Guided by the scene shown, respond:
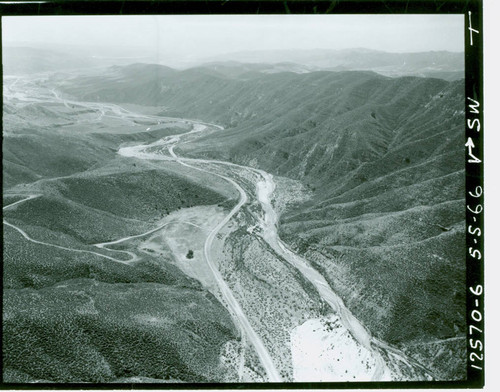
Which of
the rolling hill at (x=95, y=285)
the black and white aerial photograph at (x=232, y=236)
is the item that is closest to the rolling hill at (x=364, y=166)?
the black and white aerial photograph at (x=232, y=236)

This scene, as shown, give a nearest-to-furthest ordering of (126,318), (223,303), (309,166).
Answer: (126,318) → (223,303) → (309,166)

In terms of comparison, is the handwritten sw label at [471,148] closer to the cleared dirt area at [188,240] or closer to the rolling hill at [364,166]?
the rolling hill at [364,166]

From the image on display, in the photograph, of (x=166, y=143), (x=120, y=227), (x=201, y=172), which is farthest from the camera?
(x=166, y=143)

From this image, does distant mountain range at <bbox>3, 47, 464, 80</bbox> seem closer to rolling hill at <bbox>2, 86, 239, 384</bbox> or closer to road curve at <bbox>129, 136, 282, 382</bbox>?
rolling hill at <bbox>2, 86, 239, 384</bbox>

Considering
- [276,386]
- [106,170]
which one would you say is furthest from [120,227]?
[276,386]

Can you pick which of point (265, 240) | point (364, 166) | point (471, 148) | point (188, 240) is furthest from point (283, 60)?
point (471, 148)

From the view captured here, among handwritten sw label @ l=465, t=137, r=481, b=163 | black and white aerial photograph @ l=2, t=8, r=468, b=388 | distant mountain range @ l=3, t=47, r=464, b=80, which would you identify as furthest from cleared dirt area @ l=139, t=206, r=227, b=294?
handwritten sw label @ l=465, t=137, r=481, b=163

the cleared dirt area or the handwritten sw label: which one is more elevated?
the handwritten sw label

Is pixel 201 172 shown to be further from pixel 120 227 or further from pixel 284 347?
pixel 284 347
